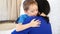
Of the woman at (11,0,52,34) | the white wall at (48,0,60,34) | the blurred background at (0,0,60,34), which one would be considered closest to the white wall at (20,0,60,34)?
the white wall at (48,0,60,34)

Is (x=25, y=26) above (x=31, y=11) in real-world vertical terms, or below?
below

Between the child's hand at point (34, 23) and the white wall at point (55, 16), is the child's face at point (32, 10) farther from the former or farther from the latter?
the white wall at point (55, 16)

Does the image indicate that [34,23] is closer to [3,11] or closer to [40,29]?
[40,29]

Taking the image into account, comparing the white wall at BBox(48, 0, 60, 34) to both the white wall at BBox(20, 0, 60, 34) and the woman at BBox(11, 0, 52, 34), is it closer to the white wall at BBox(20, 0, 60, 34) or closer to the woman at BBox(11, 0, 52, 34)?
the white wall at BBox(20, 0, 60, 34)

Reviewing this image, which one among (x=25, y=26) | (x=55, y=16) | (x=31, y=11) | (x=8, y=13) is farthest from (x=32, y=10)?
(x=8, y=13)

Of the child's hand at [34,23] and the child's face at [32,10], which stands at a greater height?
the child's face at [32,10]

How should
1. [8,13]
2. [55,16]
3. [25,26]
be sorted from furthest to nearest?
[8,13] → [55,16] → [25,26]

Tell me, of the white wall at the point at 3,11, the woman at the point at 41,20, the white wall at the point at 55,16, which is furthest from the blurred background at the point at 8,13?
the woman at the point at 41,20

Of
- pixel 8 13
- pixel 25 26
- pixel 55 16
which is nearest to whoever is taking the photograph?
pixel 25 26

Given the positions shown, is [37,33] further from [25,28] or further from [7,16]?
[7,16]

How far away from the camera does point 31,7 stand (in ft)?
3.27

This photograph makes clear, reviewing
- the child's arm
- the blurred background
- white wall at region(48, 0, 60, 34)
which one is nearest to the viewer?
the child's arm

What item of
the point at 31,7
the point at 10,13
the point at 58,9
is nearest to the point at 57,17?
the point at 58,9

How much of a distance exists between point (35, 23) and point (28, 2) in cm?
16
